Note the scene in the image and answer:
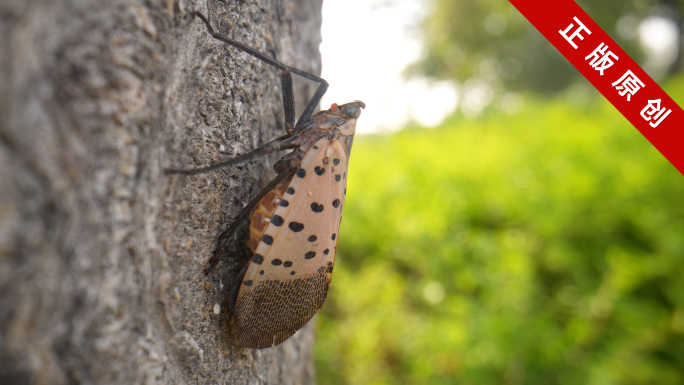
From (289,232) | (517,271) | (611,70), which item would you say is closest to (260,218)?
(289,232)

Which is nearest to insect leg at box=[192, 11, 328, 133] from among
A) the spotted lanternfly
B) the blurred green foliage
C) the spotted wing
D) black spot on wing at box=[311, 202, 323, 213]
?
the spotted lanternfly

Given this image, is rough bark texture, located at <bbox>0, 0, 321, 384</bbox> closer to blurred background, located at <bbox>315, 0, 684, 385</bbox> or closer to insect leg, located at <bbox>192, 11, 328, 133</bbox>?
insect leg, located at <bbox>192, 11, 328, 133</bbox>

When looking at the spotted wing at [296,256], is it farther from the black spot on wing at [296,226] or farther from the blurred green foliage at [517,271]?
the blurred green foliage at [517,271]

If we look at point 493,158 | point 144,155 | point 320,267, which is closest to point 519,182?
point 493,158

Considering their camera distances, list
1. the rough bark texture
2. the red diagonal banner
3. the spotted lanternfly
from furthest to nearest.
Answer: the red diagonal banner, the spotted lanternfly, the rough bark texture

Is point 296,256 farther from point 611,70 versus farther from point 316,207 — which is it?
point 611,70

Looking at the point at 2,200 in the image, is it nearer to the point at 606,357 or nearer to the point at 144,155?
the point at 144,155

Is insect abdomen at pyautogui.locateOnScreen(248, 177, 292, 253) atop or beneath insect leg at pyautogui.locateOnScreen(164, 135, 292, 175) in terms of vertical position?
beneath

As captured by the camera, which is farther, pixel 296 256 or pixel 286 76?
pixel 286 76
